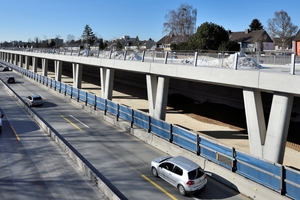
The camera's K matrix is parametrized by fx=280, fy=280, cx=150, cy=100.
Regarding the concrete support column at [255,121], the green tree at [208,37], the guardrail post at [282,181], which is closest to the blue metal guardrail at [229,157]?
the guardrail post at [282,181]

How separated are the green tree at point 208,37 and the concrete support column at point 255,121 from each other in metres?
31.9

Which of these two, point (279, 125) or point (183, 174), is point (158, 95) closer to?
point (279, 125)

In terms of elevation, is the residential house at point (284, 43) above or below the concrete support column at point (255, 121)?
above

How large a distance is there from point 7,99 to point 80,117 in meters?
14.7

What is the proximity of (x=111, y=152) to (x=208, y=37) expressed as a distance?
111 ft

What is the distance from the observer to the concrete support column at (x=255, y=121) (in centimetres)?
1364

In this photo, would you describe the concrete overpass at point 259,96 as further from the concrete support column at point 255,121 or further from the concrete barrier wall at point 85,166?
the concrete barrier wall at point 85,166

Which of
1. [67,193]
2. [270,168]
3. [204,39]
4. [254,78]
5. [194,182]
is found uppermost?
[204,39]

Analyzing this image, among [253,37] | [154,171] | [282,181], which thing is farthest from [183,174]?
[253,37]

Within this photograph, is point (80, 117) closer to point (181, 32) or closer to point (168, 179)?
point (168, 179)

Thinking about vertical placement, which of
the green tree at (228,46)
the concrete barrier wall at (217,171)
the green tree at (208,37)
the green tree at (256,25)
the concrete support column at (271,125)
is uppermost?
the green tree at (256,25)

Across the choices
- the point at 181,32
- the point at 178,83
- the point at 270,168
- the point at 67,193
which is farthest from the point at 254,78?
the point at 181,32

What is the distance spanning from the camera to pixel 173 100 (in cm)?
3488

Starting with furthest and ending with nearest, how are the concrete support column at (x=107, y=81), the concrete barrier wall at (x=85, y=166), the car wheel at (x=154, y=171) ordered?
the concrete support column at (x=107, y=81), the car wheel at (x=154, y=171), the concrete barrier wall at (x=85, y=166)
